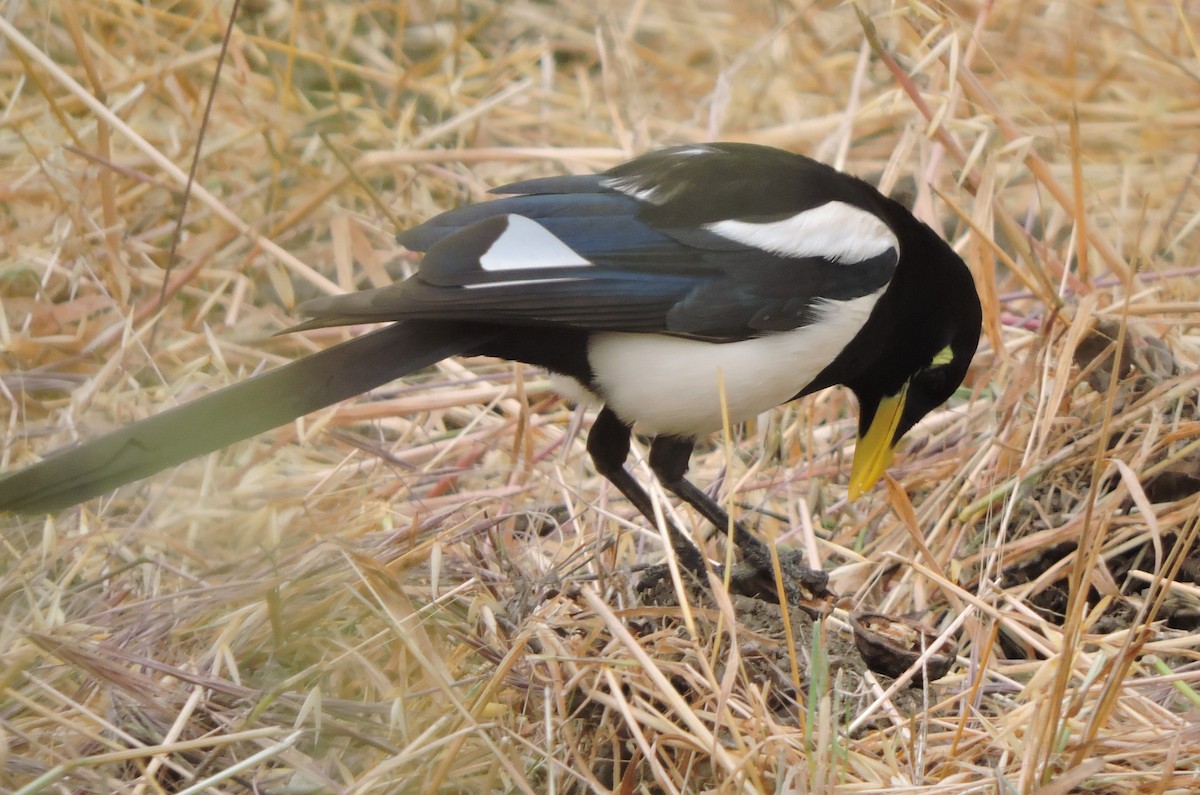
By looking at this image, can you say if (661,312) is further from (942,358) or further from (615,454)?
(942,358)

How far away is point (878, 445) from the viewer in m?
2.33

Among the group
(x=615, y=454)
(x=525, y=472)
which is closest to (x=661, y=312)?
(x=615, y=454)

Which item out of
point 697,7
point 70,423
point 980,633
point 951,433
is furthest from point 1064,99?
point 70,423

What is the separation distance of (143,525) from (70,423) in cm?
36

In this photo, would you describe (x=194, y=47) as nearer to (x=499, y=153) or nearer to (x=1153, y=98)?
(x=499, y=153)

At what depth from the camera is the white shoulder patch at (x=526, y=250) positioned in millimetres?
1990

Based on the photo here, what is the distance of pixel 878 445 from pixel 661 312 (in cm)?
50

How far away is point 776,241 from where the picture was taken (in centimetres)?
210

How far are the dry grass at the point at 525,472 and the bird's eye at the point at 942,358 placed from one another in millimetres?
195

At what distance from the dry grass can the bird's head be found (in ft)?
0.33

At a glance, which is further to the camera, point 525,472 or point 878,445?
point 525,472

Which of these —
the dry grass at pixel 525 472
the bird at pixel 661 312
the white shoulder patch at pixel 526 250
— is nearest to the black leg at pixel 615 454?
the bird at pixel 661 312

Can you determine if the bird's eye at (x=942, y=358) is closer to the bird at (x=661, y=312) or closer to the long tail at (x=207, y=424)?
the bird at (x=661, y=312)

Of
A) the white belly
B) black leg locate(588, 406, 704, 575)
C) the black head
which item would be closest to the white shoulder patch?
the white belly
